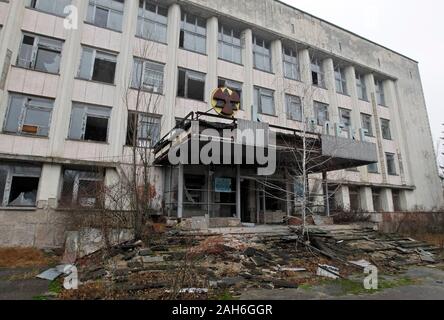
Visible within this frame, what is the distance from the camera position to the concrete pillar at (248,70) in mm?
18962

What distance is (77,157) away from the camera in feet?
Result: 45.1

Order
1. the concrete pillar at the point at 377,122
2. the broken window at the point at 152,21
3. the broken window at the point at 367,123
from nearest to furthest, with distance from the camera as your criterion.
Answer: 1. the broken window at the point at 152,21
2. the concrete pillar at the point at 377,122
3. the broken window at the point at 367,123

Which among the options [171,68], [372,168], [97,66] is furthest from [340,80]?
[97,66]

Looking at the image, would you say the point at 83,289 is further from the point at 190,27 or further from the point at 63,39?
the point at 190,27

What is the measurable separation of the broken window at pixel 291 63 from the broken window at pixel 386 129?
34.0 feet

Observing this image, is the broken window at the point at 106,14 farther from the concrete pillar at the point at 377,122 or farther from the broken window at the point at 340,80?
the concrete pillar at the point at 377,122

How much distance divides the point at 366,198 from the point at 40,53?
80.6ft

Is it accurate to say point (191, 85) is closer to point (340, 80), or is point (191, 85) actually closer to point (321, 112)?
point (321, 112)

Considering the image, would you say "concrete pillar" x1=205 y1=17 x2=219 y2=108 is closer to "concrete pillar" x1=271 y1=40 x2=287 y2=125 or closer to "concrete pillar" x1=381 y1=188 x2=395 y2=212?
"concrete pillar" x1=271 y1=40 x2=287 y2=125

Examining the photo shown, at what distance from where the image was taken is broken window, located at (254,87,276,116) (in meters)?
19.6

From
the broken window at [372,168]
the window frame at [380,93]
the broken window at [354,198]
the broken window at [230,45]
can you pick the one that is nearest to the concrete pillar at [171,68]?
the broken window at [230,45]

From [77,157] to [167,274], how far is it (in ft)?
31.3
